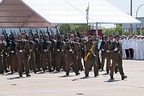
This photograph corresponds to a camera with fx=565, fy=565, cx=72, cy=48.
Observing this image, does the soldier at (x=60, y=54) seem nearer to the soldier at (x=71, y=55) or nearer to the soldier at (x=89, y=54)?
the soldier at (x=71, y=55)

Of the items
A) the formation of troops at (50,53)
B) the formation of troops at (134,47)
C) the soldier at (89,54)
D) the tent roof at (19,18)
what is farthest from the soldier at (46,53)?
the tent roof at (19,18)

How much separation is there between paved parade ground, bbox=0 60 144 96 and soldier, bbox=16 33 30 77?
1.61ft

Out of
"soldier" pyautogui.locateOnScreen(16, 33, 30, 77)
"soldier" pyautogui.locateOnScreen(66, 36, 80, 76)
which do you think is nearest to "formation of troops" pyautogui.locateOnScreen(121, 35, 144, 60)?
"soldier" pyautogui.locateOnScreen(66, 36, 80, 76)

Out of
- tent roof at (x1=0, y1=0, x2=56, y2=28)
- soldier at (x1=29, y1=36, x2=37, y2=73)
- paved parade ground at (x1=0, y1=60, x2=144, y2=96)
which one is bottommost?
paved parade ground at (x1=0, y1=60, x2=144, y2=96)

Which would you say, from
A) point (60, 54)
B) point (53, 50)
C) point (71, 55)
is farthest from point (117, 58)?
point (53, 50)

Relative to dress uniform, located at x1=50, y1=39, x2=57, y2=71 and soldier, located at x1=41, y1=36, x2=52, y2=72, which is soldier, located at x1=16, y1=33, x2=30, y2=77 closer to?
soldier, located at x1=41, y1=36, x2=52, y2=72

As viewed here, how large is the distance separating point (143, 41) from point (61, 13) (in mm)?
6171

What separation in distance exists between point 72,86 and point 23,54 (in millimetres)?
5044

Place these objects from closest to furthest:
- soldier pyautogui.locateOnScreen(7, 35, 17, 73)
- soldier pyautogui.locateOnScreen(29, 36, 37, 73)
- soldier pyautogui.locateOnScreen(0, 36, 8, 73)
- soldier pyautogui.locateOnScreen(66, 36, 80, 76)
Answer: soldier pyautogui.locateOnScreen(66, 36, 80, 76)
soldier pyautogui.locateOnScreen(29, 36, 37, 73)
soldier pyautogui.locateOnScreen(0, 36, 8, 73)
soldier pyautogui.locateOnScreen(7, 35, 17, 73)

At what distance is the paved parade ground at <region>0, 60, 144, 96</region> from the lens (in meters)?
16.8

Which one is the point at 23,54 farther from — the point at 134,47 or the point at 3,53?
the point at 134,47

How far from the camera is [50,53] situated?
26.6 m

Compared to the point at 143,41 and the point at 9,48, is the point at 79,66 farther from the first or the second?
the point at 143,41

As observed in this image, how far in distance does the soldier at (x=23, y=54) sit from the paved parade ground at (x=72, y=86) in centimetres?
49
